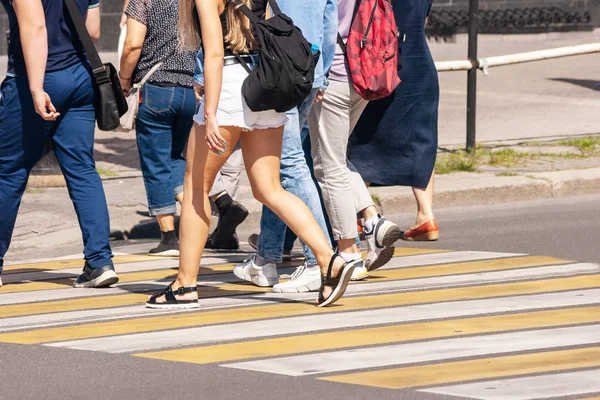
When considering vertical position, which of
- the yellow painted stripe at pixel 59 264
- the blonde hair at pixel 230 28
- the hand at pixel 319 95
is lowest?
the yellow painted stripe at pixel 59 264

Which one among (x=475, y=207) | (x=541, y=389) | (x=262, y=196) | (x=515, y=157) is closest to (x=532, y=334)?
(x=541, y=389)

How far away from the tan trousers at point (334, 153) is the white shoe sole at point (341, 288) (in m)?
0.88

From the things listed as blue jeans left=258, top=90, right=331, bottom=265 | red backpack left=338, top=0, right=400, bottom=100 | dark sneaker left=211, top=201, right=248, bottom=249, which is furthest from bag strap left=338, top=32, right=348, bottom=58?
dark sneaker left=211, top=201, right=248, bottom=249

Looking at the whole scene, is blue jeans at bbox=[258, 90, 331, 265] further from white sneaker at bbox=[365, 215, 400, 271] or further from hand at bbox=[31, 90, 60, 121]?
hand at bbox=[31, 90, 60, 121]

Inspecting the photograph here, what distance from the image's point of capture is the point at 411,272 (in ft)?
25.0

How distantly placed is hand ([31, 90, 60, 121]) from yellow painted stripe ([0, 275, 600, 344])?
1.20 metres

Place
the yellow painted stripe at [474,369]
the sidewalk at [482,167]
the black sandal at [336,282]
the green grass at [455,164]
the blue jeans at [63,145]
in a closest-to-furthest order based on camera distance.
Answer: the yellow painted stripe at [474,369]
the black sandal at [336,282]
the blue jeans at [63,145]
the sidewalk at [482,167]
the green grass at [455,164]

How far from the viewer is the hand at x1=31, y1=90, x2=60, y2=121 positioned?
6887 millimetres

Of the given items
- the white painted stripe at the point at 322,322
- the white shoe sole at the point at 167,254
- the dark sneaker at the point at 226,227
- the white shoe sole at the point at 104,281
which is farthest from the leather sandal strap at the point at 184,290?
the dark sneaker at the point at 226,227

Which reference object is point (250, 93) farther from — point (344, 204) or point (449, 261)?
point (449, 261)

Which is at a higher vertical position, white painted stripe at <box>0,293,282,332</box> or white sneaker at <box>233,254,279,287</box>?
white painted stripe at <box>0,293,282,332</box>

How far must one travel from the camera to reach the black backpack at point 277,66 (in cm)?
616

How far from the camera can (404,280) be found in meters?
7.38

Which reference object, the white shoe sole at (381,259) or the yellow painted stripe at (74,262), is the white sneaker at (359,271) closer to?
the white shoe sole at (381,259)
